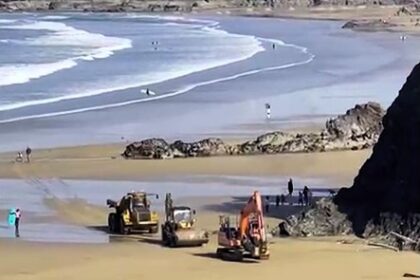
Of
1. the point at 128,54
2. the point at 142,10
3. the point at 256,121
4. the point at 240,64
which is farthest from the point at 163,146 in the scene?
the point at 142,10

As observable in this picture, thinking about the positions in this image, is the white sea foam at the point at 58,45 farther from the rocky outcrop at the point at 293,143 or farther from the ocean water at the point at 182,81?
the rocky outcrop at the point at 293,143

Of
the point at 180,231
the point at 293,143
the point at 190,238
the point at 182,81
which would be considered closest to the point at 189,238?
the point at 190,238

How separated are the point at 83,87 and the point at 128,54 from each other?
80.3 feet

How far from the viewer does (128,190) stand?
31953mm

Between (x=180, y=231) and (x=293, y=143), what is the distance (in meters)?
14.7

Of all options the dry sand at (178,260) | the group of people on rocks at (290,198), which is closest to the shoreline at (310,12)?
the group of people on rocks at (290,198)

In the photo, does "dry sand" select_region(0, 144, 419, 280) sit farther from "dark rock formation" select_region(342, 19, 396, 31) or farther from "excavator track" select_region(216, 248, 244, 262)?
"dark rock formation" select_region(342, 19, 396, 31)

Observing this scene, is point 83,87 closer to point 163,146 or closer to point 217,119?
point 217,119

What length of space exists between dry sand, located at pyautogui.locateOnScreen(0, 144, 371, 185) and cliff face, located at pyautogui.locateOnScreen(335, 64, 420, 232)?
265 inches

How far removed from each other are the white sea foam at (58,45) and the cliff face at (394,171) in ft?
123

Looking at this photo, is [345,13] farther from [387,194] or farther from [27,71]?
[387,194]

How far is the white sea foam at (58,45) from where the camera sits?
65875 mm

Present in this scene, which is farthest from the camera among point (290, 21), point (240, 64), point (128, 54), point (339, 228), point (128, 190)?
point (290, 21)

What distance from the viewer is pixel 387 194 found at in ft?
81.9
